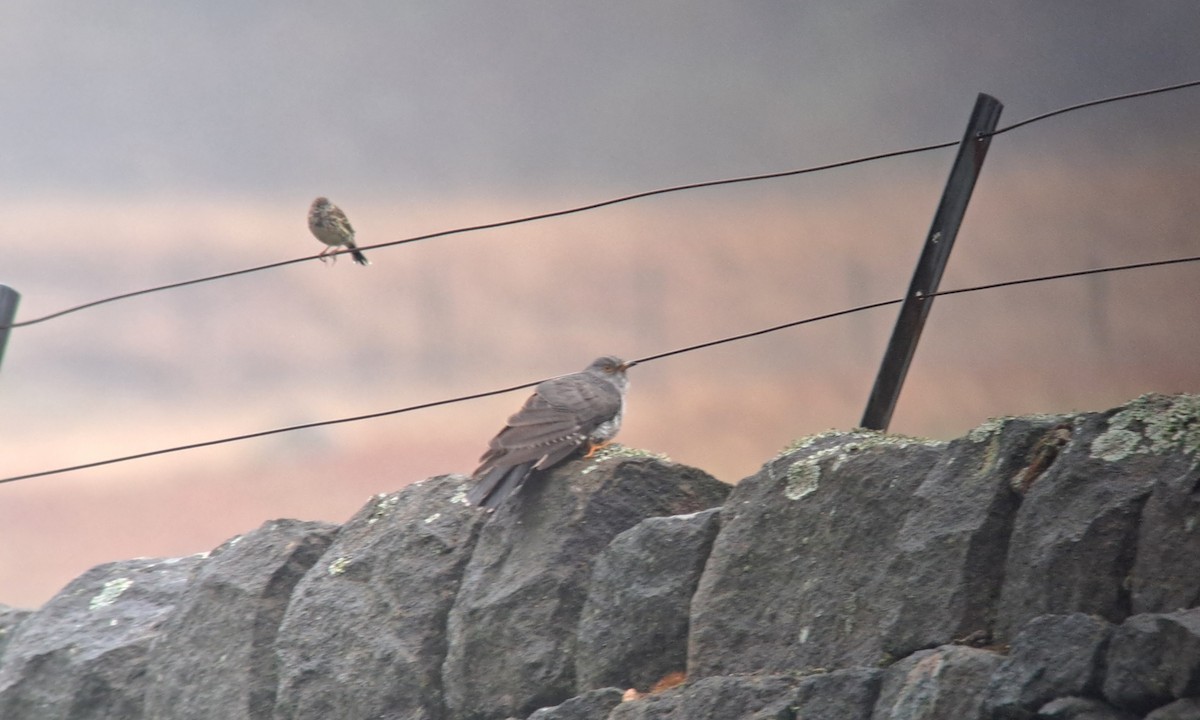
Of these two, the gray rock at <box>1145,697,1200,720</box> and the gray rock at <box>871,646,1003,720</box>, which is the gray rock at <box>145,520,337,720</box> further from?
the gray rock at <box>1145,697,1200,720</box>

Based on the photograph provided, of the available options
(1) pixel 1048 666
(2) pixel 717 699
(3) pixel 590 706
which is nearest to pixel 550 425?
(3) pixel 590 706

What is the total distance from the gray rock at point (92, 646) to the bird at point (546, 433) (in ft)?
6.60

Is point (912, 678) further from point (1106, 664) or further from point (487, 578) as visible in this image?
point (487, 578)

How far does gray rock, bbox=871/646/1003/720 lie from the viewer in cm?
368

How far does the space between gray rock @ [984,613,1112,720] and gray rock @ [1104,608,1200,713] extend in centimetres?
5

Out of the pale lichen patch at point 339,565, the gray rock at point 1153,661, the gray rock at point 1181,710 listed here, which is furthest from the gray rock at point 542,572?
the gray rock at point 1181,710

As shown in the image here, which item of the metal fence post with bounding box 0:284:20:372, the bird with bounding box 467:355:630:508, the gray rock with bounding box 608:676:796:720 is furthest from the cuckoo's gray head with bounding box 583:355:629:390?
the metal fence post with bounding box 0:284:20:372

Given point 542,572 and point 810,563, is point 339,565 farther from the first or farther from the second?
point 810,563

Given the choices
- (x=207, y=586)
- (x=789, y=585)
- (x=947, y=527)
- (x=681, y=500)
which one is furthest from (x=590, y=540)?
(x=207, y=586)

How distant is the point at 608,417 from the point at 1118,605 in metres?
2.50

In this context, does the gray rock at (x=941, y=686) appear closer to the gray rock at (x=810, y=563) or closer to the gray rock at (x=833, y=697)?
the gray rock at (x=833, y=697)

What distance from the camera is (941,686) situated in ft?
12.2

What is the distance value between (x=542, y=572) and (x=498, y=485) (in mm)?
460

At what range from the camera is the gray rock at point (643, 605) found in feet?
15.7
